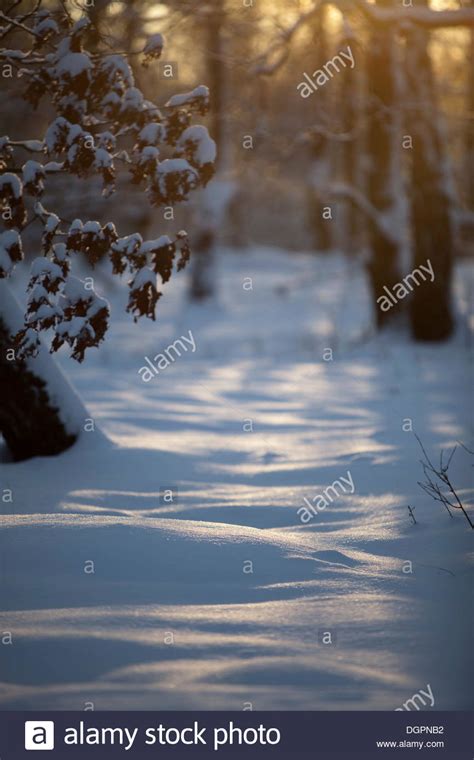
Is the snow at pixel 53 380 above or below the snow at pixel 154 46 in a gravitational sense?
below

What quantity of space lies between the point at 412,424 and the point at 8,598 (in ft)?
14.6

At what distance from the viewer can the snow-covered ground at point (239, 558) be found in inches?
120

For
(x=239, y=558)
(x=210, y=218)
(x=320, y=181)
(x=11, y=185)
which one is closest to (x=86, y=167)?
(x=11, y=185)

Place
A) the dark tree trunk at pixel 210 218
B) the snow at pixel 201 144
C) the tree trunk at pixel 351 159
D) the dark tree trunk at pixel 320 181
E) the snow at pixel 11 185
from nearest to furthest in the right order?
the snow at pixel 11 185
the snow at pixel 201 144
the dark tree trunk at pixel 320 181
the tree trunk at pixel 351 159
the dark tree trunk at pixel 210 218

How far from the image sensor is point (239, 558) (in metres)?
4.03

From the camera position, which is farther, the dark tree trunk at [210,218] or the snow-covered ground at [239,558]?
the dark tree trunk at [210,218]

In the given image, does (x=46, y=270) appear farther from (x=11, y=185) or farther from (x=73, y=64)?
(x=73, y=64)

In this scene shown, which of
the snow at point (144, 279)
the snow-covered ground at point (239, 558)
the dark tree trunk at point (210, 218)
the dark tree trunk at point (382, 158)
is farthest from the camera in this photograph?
the dark tree trunk at point (210, 218)

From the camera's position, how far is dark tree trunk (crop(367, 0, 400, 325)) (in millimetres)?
10766

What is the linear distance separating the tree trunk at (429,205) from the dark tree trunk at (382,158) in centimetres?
33

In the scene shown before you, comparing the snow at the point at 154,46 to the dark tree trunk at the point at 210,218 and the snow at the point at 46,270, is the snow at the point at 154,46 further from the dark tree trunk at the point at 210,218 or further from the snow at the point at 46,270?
the dark tree trunk at the point at 210,218

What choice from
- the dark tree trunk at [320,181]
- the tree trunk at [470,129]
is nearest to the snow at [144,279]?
the dark tree trunk at [320,181]

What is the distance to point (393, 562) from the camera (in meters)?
4.17
